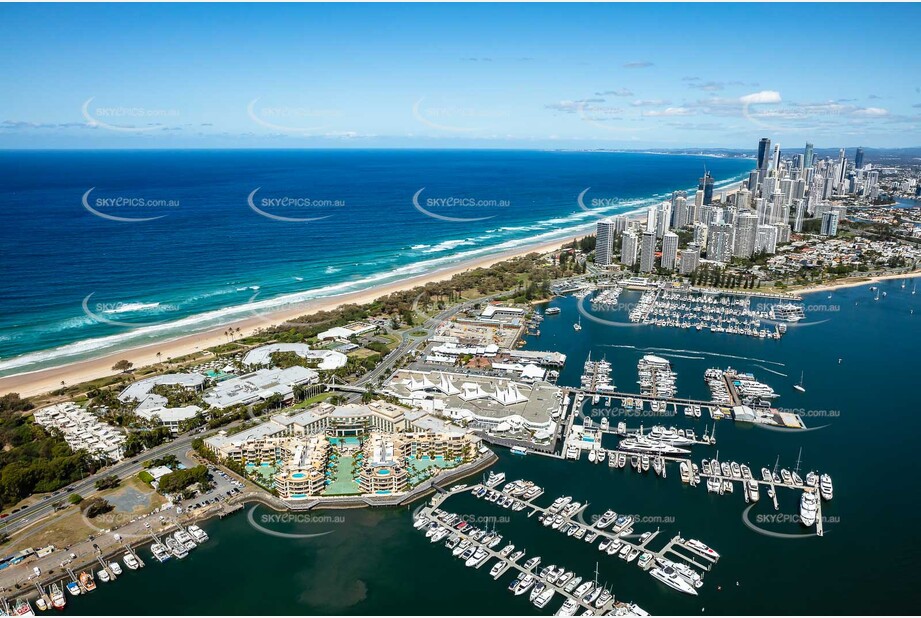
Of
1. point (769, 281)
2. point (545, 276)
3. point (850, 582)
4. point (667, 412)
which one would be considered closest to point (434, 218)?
point (545, 276)

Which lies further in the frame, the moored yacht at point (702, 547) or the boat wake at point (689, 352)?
the boat wake at point (689, 352)

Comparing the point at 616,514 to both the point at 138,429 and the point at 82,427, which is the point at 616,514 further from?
the point at 82,427

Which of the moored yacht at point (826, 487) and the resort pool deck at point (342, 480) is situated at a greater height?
the moored yacht at point (826, 487)

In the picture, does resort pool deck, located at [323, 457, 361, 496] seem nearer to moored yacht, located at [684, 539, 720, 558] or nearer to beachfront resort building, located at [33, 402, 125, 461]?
beachfront resort building, located at [33, 402, 125, 461]

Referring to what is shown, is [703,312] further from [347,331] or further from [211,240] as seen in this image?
[211,240]

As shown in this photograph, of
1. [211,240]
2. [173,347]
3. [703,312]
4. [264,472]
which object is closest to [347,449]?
[264,472]

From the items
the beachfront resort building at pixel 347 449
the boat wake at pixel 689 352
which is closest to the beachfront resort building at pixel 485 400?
the beachfront resort building at pixel 347 449

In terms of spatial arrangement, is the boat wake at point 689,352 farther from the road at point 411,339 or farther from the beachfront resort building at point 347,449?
the beachfront resort building at point 347,449

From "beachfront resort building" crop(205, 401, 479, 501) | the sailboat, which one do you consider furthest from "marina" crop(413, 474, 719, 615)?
the sailboat
